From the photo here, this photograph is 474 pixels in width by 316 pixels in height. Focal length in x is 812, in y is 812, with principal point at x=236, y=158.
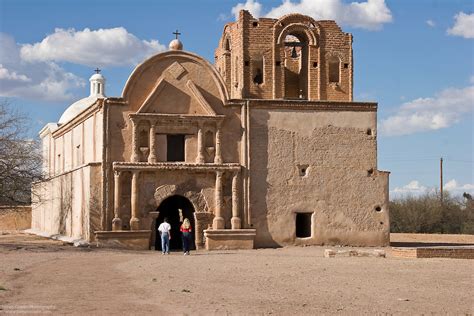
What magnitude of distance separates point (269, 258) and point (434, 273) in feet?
18.8

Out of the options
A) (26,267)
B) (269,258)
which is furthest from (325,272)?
(26,267)

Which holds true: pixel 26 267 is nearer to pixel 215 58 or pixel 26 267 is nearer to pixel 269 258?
pixel 269 258

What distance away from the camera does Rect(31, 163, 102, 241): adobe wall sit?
89.2 feet

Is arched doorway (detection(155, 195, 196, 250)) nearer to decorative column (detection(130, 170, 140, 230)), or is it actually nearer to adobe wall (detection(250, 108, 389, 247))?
decorative column (detection(130, 170, 140, 230))

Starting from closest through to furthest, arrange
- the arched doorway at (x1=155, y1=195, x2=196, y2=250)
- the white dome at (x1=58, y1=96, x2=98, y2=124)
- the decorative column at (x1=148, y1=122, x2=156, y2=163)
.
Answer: the decorative column at (x1=148, y1=122, x2=156, y2=163), the arched doorway at (x1=155, y1=195, x2=196, y2=250), the white dome at (x1=58, y1=96, x2=98, y2=124)

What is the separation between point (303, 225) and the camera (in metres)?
29.6

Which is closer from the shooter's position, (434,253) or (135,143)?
(434,253)

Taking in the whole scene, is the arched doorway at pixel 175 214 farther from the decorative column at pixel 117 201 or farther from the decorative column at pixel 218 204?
the decorative column at pixel 117 201

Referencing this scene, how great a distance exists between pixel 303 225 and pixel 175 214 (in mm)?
5782

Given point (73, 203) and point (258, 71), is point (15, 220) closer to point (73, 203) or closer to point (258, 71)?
point (73, 203)

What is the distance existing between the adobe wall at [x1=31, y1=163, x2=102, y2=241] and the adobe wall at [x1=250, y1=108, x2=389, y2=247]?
541 centimetres

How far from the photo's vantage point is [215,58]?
34.4 metres

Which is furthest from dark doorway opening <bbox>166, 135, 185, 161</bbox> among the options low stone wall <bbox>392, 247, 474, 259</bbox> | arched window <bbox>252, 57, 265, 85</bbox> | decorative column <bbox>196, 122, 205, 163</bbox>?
low stone wall <bbox>392, 247, 474, 259</bbox>

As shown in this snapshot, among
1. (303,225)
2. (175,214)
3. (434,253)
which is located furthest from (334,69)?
(434,253)
